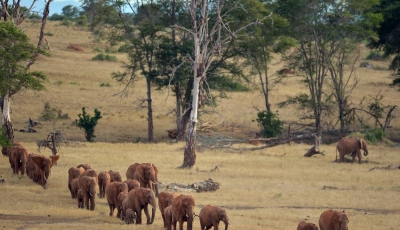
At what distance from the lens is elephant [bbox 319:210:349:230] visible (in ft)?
44.3

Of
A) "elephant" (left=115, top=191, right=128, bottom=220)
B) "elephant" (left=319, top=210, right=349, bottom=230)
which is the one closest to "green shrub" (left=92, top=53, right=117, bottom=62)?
"elephant" (left=115, top=191, right=128, bottom=220)

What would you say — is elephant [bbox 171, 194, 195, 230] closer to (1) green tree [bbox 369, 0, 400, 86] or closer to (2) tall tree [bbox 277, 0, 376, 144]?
(2) tall tree [bbox 277, 0, 376, 144]

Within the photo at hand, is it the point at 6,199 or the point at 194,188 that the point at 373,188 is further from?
the point at 6,199

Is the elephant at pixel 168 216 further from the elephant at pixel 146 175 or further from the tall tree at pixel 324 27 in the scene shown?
the tall tree at pixel 324 27

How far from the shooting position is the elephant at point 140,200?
1545 centimetres

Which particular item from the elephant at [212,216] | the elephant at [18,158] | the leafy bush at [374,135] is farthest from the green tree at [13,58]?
the leafy bush at [374,135]

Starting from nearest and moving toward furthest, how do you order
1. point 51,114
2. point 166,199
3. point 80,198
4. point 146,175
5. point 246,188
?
1. point 166,199
2. point 80,198
3. point 146,175
4. point 246,188
5. point 51,114

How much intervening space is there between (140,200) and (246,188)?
22.8 ft

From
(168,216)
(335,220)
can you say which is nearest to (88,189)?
(168,216)

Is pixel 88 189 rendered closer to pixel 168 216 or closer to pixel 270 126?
pixel 168 216

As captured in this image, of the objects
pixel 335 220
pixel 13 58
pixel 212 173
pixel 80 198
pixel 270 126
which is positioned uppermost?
pixel 13 58

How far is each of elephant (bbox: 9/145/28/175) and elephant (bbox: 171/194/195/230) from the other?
30.1 feet

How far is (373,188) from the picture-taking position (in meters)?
22.4

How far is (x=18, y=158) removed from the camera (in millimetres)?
22891
